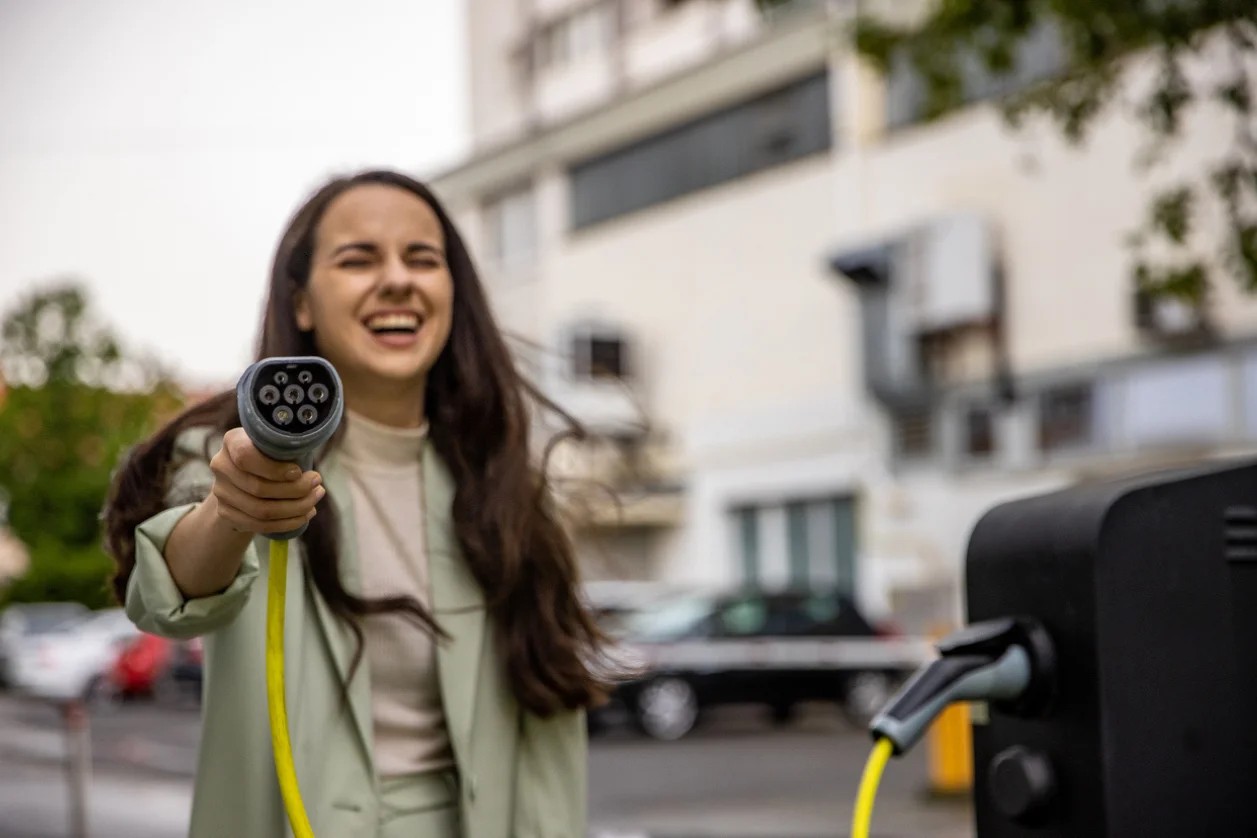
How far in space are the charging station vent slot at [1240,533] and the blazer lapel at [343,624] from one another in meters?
1.11

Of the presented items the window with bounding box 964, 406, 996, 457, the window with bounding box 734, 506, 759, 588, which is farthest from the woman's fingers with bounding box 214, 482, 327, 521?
the window with bounding box 734, 506, 759, 588

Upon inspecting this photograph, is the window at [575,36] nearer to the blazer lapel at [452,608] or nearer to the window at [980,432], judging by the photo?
the window at [980,432]

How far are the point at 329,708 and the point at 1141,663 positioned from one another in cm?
106

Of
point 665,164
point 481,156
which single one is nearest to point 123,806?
point 665,164

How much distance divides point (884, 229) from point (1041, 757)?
24.7 m

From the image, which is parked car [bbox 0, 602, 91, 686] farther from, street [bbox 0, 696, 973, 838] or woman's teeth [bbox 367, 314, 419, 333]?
woman's teeth [bbox 367, 314, 419, 333]

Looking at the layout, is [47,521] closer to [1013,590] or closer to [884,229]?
[884,229]

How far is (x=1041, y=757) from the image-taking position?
1.72 meters

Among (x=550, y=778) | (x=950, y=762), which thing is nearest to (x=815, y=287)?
(x=950, y=762)

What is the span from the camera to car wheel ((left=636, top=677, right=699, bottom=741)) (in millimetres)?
15953

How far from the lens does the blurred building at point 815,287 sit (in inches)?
881

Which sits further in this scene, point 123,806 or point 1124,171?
point 1124,171

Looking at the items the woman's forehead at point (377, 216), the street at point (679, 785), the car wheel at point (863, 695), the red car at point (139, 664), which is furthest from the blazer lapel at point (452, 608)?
the red car at point (139, 664)

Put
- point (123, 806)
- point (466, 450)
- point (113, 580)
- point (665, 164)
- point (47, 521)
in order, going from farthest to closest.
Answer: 1. point (47, 521)
2. point (665, 164)
3. point (123, 806)
4. point (466, 450)
5. point (113, 580)
